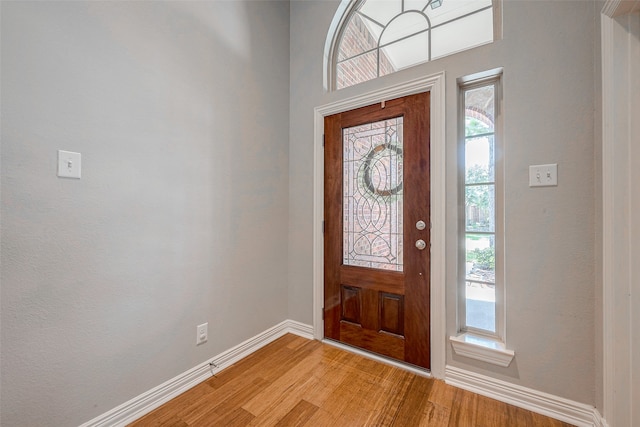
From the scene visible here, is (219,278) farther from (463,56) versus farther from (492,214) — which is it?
(463,56)

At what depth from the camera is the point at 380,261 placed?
6.66ft

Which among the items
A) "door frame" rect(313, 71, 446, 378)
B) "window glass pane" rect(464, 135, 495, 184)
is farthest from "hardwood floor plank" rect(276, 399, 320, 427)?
"window glass pane" rect(464, 135, 495, 184)

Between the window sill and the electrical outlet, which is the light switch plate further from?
the electrical outlet

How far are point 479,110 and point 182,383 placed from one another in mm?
2562

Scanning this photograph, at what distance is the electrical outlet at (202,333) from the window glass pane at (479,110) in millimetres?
2172

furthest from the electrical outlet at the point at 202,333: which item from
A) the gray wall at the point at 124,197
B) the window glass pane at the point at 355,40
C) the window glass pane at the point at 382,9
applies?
the window glass pane at the point at 382,9

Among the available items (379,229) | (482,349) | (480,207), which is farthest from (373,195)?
(482,349)

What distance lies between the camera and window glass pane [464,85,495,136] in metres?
1.74

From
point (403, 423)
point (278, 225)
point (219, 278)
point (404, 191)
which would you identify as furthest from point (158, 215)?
point (403, 423)

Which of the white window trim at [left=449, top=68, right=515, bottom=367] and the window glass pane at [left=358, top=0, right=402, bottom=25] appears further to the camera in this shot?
the window glass pane at [left=358, top=0, right=402, bottom=25]

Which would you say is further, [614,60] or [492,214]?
[492,214]

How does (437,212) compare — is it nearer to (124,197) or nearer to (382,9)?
(382,9)

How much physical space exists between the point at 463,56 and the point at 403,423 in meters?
2.15

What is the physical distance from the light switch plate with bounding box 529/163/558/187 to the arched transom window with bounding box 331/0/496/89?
0.90 meters
